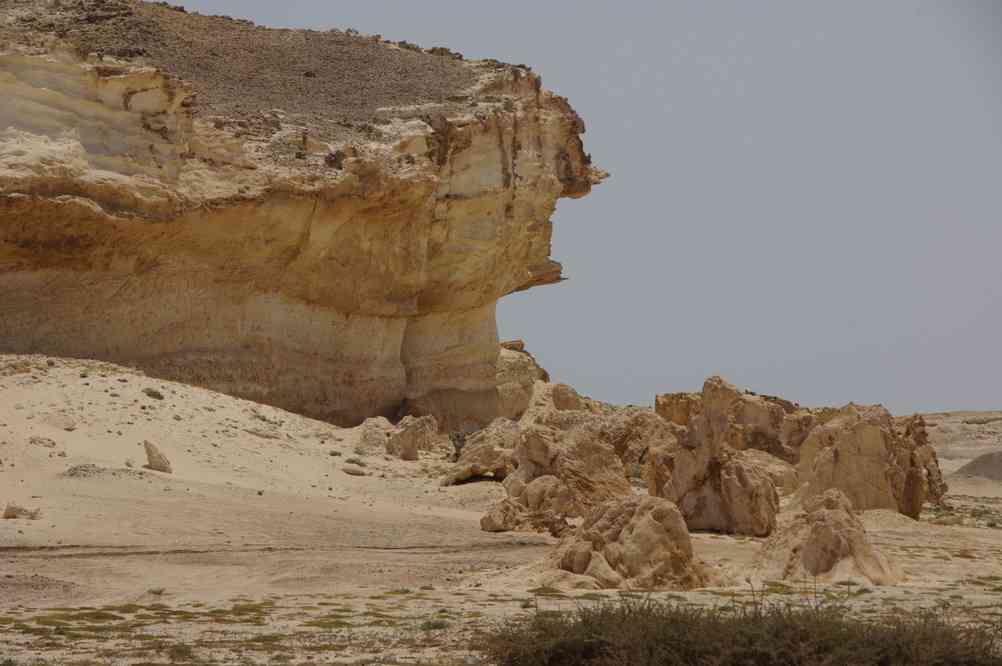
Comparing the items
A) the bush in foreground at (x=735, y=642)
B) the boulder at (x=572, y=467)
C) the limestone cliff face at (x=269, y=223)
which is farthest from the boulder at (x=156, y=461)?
the bush in foreground at (x=735, y=642)

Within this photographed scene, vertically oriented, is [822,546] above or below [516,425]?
below

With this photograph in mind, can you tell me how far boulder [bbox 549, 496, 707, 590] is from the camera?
1424cm

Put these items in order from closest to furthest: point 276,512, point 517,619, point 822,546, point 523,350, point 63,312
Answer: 1. point 517,619
2. point 822,546
3. point 276,512
4. point 63,312
5. point 523,350

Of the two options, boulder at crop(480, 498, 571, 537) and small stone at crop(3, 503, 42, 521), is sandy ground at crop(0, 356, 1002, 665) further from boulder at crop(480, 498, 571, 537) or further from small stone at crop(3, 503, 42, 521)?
boulder at crop(480, 498, 571, 537)

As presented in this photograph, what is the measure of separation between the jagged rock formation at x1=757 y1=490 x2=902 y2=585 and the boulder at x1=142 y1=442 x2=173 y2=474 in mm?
8872

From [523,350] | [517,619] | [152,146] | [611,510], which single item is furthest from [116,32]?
[517,619]

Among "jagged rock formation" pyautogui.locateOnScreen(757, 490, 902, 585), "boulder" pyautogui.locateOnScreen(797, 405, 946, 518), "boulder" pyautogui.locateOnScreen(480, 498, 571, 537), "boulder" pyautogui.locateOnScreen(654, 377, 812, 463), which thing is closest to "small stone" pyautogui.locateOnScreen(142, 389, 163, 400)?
"boulder" pyautogui.locateOnScreen(480, 498, 571, 537)

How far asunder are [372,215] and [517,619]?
19.9 m

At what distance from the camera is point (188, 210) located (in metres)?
27.9

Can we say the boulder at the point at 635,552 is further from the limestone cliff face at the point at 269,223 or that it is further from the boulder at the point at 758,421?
the boulder at the point at 758,421

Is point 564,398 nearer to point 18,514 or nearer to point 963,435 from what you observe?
point 18,514

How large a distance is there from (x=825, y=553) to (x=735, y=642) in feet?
17.6

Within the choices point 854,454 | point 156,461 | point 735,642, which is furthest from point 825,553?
point 156,461

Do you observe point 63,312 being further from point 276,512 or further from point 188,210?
point 276,512
